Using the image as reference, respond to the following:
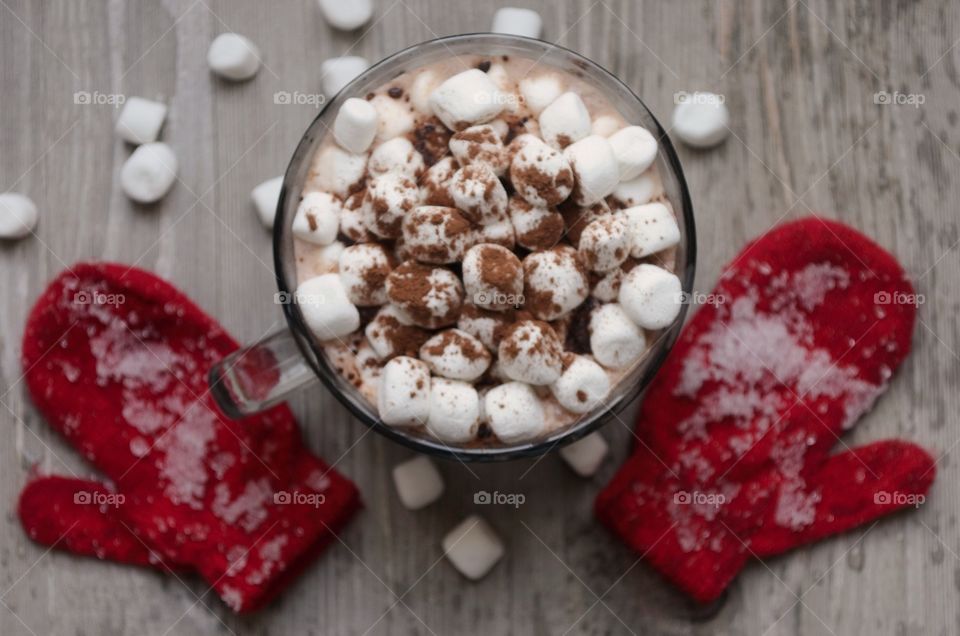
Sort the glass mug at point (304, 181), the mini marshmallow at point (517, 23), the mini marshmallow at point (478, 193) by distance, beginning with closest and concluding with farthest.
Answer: the mini marshmallow at point (478, 193)
the glass mug at point (304, 181)
the mini marshmallow at point (517, 23)

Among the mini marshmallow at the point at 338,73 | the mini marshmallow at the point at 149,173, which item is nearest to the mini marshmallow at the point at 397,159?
the mini marshmallow at the point at 338,73

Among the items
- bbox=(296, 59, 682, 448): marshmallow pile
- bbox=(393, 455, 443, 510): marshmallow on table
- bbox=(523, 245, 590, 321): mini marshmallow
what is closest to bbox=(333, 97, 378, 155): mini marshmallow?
bbox=(296, 59, 682, 448): marshmallow pile

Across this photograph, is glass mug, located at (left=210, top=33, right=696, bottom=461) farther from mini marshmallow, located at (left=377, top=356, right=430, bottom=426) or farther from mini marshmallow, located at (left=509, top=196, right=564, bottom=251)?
mini marshmallow, located at (left=509, top=196, right=564, bottom=251)

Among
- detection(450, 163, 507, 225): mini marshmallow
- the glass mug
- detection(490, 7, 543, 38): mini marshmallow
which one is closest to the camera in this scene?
detection(450, 163, 507, 225): mini marshmallow

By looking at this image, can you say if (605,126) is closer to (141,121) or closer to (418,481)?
(418,481)

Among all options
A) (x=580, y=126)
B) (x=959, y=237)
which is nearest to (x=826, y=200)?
(x=959, y=237)

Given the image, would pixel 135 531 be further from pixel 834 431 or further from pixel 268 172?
pixel 834 431

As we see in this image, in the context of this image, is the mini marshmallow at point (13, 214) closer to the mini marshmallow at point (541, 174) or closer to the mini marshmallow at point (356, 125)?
the mini marshmallow at point (356, 125)

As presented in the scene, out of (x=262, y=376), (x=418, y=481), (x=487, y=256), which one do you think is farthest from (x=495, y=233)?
(x=418, y=481)
